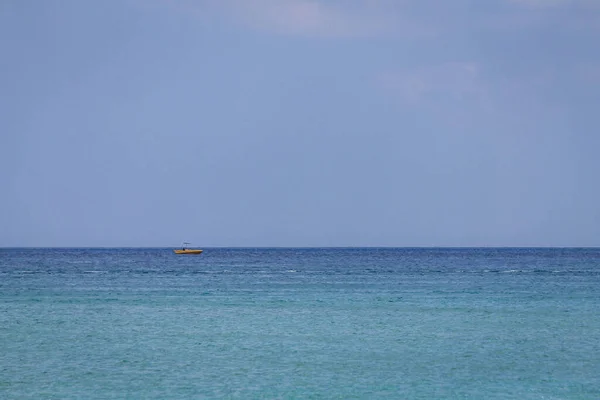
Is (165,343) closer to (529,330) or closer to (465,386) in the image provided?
(465,386)

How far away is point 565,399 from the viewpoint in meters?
20.8

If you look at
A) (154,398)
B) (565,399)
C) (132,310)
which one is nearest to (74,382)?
(154,398)

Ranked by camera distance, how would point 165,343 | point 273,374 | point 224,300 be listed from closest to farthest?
point 273,374 < point 165,343 < point 224,300

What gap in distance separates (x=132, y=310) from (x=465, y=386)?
2259 centimetres

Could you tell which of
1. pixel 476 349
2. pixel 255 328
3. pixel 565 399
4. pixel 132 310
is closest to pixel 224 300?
pixel 132 310

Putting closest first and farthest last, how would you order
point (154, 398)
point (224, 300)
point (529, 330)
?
point (154, 398) → point (529, 330) → point (224, 300)

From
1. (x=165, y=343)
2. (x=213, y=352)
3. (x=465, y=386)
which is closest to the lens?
(x=465, y=386)

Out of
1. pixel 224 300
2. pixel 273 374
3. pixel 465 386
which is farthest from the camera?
pixel 224 300

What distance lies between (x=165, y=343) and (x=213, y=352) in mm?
2709

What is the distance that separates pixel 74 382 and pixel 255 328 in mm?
11868

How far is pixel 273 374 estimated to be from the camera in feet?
78.1

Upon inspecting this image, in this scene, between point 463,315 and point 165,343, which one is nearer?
point 165,343

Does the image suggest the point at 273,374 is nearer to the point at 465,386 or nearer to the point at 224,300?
the point at 465,386

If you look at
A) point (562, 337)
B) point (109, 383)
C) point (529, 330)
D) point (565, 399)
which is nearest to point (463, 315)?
point (529, 330)
